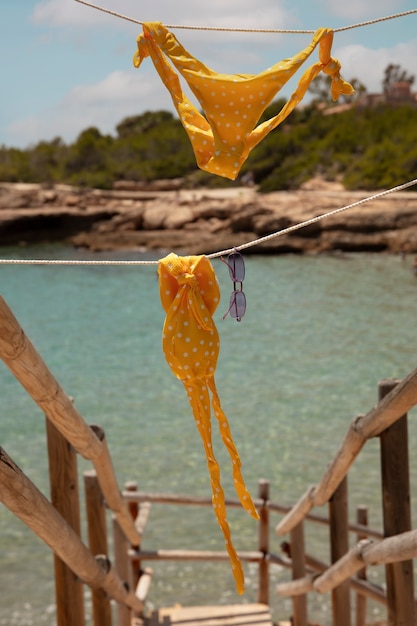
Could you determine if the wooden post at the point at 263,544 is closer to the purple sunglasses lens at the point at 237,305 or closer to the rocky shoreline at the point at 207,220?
the purple sunglasses lens at the point at 237,305

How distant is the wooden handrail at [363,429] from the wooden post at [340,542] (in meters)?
0.04

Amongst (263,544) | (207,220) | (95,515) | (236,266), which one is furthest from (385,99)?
(236,266)

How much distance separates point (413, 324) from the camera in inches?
611

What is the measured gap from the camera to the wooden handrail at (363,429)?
2240mm

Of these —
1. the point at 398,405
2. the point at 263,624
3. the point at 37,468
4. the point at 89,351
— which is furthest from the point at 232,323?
the point at 398,405

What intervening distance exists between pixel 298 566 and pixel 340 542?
0.82 m

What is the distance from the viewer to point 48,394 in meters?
2.06

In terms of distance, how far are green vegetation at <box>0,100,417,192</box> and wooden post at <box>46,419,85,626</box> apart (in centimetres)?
2853

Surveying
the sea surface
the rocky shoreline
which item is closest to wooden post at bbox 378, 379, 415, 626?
the sea surface

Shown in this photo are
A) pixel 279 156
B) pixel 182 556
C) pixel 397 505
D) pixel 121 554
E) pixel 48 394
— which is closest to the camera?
pixel 48 394

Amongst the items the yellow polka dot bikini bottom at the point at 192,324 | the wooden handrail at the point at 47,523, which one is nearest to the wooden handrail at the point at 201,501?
the wooden handrail at the point at 47,523

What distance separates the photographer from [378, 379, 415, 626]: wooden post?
2518 mm

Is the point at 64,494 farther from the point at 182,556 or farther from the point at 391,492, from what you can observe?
the point at 182,556

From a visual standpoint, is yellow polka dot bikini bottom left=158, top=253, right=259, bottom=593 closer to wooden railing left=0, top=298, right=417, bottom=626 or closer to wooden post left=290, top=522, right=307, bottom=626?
wooden railing left=0, top=298, right=417, bottom=626
